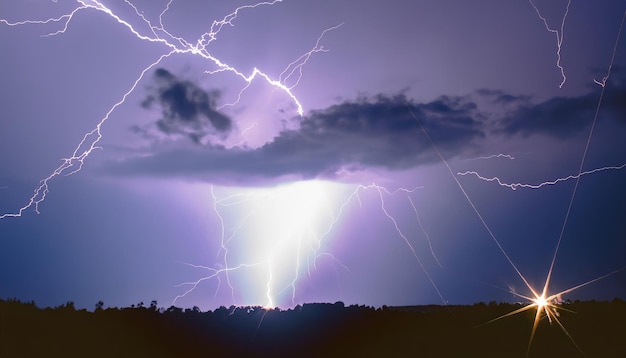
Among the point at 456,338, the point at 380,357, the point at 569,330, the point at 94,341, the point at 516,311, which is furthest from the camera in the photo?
the point at 516,311

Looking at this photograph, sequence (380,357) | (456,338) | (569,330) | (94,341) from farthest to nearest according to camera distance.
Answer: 1. (569,330)
2. (456,338)
3. (380,357)
4. (94,341)

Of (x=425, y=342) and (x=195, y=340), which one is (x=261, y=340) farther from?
(x=425, y=342)

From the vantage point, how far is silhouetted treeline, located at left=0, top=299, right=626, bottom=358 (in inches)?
669

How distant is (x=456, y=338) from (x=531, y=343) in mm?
2273

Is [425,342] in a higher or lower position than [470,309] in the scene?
lower

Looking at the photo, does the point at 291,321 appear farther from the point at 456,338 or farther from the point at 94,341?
the point at 94,341

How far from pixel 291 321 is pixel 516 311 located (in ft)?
26.7

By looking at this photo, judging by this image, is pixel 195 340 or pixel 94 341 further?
pixel 195 340

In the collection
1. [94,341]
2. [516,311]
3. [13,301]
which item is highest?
[516,311]

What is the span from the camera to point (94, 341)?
16.4 metres

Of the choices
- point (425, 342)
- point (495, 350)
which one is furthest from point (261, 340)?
point (495, 350)

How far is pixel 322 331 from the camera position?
68.3 ft

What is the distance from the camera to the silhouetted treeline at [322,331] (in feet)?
55.7

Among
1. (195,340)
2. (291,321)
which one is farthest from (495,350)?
(195,340)
